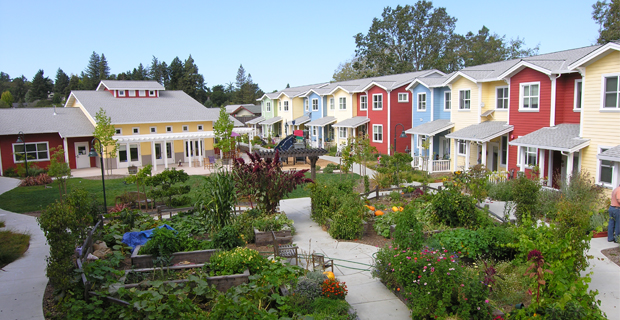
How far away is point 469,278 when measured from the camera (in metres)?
6.71

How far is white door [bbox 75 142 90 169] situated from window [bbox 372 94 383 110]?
2148 centimetres

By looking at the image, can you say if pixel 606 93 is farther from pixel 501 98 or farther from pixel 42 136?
pixel 42 136

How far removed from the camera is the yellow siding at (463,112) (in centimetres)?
2277

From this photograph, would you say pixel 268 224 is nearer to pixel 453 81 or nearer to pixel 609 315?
pixel 609 315

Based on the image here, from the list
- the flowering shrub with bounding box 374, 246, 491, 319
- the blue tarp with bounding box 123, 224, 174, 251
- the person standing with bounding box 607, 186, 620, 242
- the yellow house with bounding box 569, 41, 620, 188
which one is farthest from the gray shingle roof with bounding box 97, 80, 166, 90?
the person standing with bounding box 607, 186, 620, 242

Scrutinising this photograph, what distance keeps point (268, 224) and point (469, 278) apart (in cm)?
610

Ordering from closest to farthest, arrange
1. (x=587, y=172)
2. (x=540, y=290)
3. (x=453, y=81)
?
(x=540, y=290)
(x=587, y=172)
(x=453, y=81)

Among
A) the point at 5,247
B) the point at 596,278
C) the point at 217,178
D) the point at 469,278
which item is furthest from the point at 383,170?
the point at 5,247

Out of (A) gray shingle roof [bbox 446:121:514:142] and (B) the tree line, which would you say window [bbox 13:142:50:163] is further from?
(B) the tree line

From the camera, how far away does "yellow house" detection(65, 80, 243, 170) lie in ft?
101

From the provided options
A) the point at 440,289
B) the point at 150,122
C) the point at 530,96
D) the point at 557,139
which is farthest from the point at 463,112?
the point at 150,122

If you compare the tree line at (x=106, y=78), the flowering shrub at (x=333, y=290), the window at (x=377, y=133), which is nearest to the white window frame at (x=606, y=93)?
the flowering shrub at (x=333, y=290)

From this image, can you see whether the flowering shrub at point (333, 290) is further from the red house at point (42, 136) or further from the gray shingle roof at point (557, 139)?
the red house at point (42, 136)

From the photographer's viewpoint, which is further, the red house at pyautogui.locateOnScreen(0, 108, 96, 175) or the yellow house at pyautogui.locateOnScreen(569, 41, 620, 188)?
the red house at pyautogui.locateOnScreen(0, 108, 96, 175)
